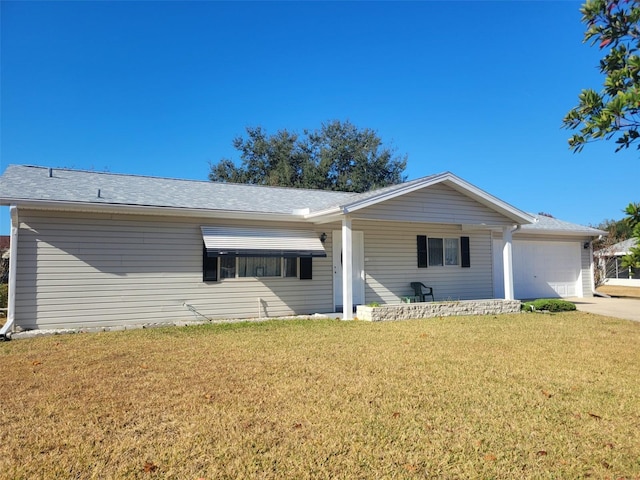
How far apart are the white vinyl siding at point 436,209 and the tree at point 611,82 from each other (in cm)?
744

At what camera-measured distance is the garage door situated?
1650 centimetres

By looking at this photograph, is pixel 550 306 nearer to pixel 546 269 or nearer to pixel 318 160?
pixel 546 269

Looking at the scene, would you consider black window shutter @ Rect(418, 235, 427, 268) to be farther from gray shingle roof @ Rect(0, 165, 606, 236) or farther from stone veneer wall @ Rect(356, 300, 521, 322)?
gray shingle roof @ Rect(0, 165, 606, 236)

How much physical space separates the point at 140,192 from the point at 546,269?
16.3 meters

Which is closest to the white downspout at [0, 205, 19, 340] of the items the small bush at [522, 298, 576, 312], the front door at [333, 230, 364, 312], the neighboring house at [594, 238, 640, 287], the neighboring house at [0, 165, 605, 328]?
the neighboring house at [0, 165, 605, 328]

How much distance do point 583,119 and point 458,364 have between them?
411 cm

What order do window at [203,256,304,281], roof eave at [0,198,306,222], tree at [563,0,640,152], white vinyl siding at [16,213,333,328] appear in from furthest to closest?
window at [203,256,304,281], white vinyl siding at [16,213,333,328], roof eave at [0,198,306,222], tree at [563,0,640,152]

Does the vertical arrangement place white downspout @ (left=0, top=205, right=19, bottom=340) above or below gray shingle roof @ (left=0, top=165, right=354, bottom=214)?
below

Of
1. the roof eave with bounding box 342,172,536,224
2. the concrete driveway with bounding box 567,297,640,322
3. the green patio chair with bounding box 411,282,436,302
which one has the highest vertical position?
the roof eave with bounding box 342,172,536,224

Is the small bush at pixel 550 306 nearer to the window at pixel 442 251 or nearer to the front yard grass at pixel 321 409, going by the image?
the window at pixel 442 251

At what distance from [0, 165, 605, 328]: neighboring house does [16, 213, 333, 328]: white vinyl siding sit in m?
0.03

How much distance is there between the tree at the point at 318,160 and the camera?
3173 cm

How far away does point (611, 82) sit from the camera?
325 cm

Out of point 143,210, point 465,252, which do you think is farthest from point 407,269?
point 143,210
